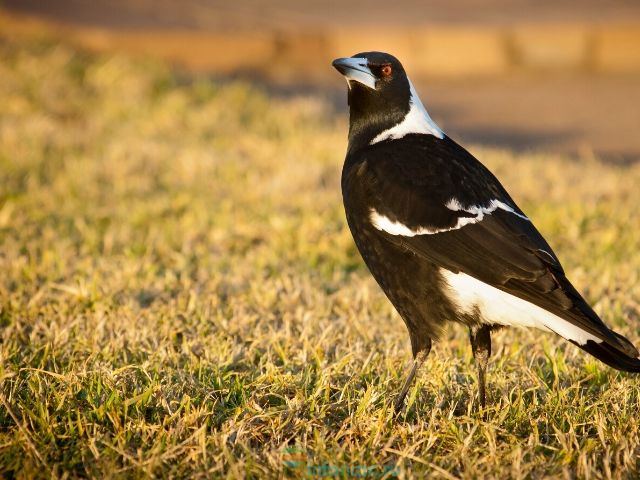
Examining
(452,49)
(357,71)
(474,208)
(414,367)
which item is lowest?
(414,367)

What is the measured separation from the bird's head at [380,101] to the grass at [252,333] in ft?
2.35

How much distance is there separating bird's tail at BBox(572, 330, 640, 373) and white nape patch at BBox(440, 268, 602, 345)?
0.36 feet

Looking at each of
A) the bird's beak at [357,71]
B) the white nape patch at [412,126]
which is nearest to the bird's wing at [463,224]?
the white nape patch at [412,126]

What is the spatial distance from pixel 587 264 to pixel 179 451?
2349mm

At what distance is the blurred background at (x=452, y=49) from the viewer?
25.8 ft

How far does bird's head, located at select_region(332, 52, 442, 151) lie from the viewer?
2750mm

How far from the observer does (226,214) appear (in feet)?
14.8

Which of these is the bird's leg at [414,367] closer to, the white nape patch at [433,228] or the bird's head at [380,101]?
the white nape patch at [433,228]

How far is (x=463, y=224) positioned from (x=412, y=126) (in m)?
0.48

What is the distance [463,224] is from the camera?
2406 mm

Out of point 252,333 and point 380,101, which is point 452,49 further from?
point 252,333

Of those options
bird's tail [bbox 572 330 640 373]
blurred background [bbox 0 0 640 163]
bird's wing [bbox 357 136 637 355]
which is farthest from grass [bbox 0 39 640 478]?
blurred background [bbox 0 0 640 163]

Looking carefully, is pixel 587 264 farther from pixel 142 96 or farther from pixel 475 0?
pixel 475 0

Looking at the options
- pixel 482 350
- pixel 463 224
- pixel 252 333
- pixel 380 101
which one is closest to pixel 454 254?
pixel 463 224
